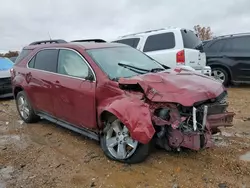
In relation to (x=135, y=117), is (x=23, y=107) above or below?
below

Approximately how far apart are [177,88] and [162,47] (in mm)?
4857

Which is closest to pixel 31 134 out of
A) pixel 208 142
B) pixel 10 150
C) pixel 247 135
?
pixel 10 150

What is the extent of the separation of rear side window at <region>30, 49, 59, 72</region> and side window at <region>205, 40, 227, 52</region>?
6.35m

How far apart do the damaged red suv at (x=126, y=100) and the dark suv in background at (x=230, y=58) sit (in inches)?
205

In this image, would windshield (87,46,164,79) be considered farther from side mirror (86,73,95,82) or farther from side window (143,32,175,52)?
side window (143,32,175,52)

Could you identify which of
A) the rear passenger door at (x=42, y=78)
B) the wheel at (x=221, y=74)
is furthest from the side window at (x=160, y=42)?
the rear passenger door at (x=42, y=78)

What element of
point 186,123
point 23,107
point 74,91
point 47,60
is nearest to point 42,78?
point 47,60

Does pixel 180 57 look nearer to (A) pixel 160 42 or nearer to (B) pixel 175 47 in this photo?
(B) pixel 175 47

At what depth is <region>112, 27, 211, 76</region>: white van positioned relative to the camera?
7.62 metres

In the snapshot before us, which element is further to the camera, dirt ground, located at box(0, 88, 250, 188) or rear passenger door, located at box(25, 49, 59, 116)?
rear passenger door, located at box(25, 49, 59, 116)

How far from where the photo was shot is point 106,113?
3865mm

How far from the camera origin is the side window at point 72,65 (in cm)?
427

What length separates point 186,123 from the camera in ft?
10.9

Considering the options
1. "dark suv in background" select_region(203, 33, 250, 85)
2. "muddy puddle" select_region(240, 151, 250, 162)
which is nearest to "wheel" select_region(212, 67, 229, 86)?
"dark suv in background" select_region(203, 33, 250, 85)
